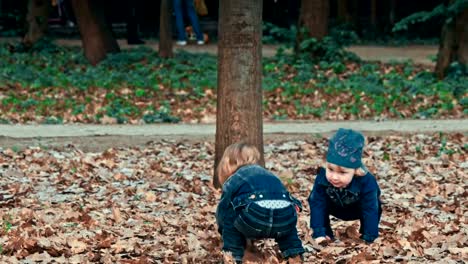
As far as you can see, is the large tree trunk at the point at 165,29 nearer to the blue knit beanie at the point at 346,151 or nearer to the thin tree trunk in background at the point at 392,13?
the thin tree trunk in background at the point at 392,13

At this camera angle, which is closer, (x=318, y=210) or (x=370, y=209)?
(x=370, y=209)

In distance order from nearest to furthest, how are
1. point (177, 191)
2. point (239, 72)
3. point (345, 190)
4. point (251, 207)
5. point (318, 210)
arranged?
point (251, 207)
point (345, 190)
point (318, 210)
point (239, 72)
point (177, 191)

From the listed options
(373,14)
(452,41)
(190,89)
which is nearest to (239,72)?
(190,89)

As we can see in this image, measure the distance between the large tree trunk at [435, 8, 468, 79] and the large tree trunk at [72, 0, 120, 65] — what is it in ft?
22.1

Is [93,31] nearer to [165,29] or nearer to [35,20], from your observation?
[165,29]

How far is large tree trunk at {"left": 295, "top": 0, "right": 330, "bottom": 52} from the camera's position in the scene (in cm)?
2025

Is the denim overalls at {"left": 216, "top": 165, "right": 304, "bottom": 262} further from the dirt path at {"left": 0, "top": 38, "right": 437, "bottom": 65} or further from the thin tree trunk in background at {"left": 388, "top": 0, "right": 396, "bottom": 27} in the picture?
the thin tree trunk in background at {"left": 388, "top": 0, "right": 396, "bottom": 27}

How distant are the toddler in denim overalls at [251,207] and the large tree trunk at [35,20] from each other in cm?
1714

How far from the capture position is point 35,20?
2297 centimetres

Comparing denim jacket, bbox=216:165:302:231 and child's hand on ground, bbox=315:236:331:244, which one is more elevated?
denim jacket, bbox=216:165:302:231

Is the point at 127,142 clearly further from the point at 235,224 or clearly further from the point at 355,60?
the point at 355,60

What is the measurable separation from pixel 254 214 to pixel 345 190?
843mm

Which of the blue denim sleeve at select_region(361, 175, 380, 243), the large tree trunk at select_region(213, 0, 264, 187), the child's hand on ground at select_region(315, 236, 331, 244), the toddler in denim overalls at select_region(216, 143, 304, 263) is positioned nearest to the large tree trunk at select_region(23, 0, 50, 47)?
the large tree trunk at select_region(213, 0, 264, 187)

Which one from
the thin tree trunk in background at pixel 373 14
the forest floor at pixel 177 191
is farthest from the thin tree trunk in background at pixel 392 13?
the forest floor at pixel 177 191
